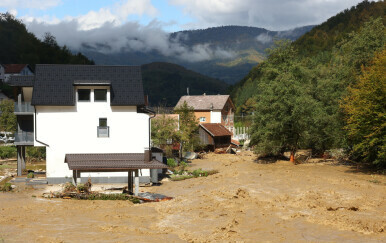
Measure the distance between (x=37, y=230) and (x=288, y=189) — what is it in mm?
18656

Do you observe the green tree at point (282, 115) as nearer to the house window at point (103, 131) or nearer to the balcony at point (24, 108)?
the house window at point (103, 131)

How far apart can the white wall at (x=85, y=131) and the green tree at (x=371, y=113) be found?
18.0 m

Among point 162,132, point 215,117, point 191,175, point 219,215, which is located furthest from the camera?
point 215,117

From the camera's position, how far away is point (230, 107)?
3285 inches

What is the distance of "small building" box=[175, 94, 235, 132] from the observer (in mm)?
77688

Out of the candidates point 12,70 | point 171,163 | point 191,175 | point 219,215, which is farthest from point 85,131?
point 12,70

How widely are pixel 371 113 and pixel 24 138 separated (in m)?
28.8

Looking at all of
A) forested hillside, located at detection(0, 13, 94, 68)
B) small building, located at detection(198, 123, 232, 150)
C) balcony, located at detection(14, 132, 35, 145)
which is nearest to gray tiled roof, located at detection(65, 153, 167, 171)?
balcony, located at detection(14, 132, 35, 145)

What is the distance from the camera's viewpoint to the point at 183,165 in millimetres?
45156

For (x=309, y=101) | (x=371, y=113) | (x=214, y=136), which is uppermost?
(x=309, y=101)

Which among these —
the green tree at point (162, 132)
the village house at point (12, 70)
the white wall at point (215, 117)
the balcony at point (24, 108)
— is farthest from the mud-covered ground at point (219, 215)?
the village house at point (12, 70)

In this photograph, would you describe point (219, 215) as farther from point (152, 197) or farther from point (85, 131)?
point (85, 131)

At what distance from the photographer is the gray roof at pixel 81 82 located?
33.1m

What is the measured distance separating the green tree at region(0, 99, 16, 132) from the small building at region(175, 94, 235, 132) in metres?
28.2
